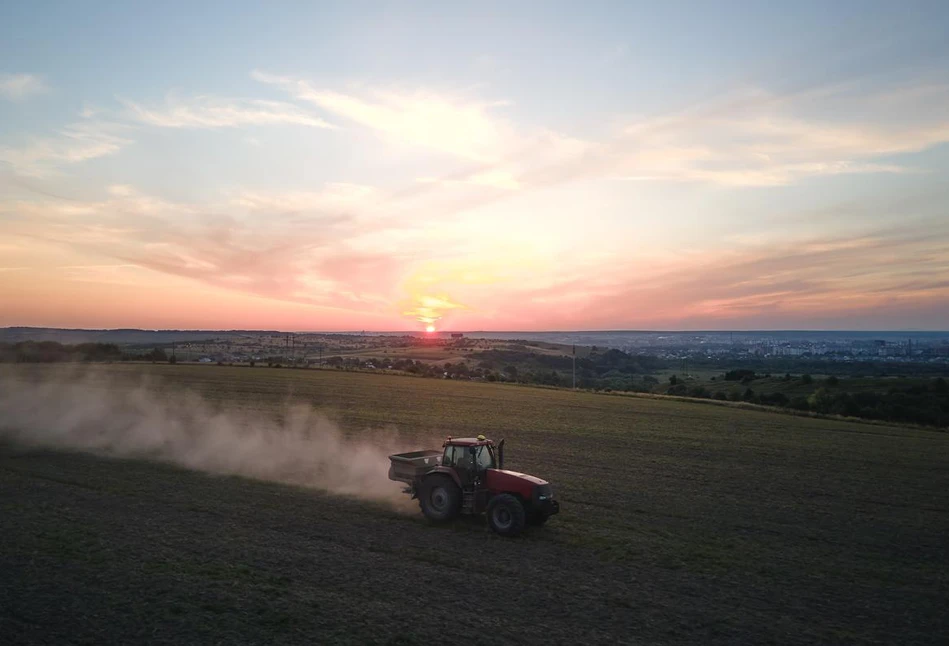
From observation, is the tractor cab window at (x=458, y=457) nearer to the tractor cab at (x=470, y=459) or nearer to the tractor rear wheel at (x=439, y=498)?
the tractor cab at (x=470, y=459)

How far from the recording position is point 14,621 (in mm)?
9422

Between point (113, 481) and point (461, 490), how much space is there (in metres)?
11.5

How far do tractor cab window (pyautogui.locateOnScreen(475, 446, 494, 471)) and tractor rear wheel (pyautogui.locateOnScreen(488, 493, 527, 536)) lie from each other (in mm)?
1030

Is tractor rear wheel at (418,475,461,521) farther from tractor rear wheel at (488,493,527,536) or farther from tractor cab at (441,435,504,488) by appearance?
tractor rear wheel at (488,493,527,536)

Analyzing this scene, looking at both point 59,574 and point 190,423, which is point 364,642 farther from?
point 190,423

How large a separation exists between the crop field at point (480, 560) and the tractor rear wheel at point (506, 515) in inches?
10.9

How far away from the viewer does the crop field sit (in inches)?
387

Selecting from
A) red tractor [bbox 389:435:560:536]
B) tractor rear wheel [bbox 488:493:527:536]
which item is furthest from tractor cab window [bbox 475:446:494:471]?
tractor rear wheel [bbox 488:493:527:536]

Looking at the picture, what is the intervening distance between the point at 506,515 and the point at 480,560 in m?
2.00

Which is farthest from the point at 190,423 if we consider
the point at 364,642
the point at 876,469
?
the point at 876,469

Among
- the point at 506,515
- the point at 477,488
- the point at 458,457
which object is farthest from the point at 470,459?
the point at 506,515

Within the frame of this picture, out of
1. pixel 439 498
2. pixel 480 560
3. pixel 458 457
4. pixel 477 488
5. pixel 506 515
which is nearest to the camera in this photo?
pixel 480 560

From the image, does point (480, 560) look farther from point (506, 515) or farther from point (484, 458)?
point (484, 458)

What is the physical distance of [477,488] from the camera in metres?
15.6
